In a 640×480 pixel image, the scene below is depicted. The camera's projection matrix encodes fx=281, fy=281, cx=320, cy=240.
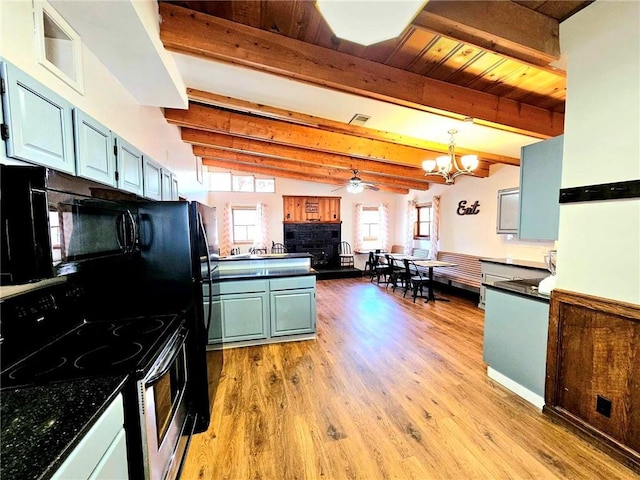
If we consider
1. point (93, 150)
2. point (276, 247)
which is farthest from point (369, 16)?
point (276, 247)

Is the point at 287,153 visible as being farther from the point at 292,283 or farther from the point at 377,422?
the point at 377,422

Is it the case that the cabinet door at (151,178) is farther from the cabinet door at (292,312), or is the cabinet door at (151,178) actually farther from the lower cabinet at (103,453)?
the lower cabinet at (103,453)

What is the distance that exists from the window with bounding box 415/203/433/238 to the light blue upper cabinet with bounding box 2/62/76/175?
713 centimetres

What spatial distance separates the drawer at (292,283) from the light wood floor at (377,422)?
70cm

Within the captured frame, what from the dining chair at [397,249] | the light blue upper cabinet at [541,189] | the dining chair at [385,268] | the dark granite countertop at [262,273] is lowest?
the dining chair at [385,268]

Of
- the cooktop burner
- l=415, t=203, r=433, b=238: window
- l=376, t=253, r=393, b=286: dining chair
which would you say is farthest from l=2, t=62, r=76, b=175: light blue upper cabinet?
l=415, t=203, r=433, b=238: window

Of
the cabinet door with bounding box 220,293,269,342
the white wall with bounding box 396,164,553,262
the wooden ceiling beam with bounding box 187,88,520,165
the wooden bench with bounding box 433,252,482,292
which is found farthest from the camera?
the wooden bench with bounding box 433,252,482,292

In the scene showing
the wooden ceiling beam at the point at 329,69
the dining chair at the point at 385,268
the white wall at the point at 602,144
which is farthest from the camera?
the dining chair at the point at 385,268

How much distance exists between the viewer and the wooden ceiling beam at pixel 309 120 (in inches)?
118

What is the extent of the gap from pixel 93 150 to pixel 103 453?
1.50 metres

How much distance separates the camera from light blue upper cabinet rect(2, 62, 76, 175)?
3.34 feet

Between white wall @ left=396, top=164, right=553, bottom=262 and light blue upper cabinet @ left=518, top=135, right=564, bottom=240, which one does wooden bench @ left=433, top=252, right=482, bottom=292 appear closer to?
white wall @ left=396, top=164, right=553, bottom=262

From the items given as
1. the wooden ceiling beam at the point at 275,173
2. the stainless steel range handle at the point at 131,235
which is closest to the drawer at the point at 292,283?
the stainless steel range handle at the point at 131,235

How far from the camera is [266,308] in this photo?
3367 millimetres
